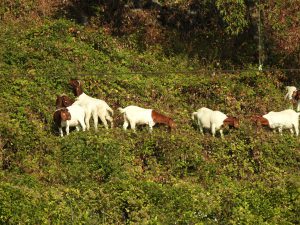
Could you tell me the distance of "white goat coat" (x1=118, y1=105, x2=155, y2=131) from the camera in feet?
65.4

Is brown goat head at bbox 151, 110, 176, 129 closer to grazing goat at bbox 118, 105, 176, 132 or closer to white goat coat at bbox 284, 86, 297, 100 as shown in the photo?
grazing goat at bbox 118, 105, 176, 132

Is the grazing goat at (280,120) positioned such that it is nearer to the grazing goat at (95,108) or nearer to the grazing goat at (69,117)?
the grazing goat at (95,108)

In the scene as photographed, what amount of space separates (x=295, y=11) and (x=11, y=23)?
32.7ft

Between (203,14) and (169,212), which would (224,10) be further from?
(169,212)

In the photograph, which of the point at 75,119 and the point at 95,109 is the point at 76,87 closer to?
the point at 95,109

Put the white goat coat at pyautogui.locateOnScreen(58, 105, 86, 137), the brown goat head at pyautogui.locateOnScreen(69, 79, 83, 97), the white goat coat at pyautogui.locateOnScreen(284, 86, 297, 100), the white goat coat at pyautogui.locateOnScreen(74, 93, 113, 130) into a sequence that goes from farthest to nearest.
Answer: the white goat coat at pyautogui.locateOnScreen(284, 86, 297, 100) → the brown goat head at pyautogui.locateOnScreen(69, 79, 83, 97) → the white goat coat at pyautogui.locateOnScreen(74, 93, 113, 130) → the white goat coat at pyautogui.locateOnScreen(58, 105, 86, 137)

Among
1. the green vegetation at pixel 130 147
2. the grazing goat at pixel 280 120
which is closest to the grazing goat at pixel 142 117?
the green vegetation at pixel 130 147

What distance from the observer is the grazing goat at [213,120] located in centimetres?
2031

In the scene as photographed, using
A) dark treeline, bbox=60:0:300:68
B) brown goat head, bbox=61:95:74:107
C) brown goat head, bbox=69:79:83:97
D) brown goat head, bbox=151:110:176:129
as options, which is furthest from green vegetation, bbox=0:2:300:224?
dark treeline, bbox=60:0:300:68

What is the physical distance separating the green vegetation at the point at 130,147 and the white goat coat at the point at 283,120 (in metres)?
0.36

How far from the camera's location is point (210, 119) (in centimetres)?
2041

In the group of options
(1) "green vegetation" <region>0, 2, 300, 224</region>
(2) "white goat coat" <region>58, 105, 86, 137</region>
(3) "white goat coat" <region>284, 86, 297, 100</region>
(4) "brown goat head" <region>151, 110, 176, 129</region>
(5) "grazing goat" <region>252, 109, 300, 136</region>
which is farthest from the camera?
(3) "white goat coat" <region>284, 86, 297, 100</region>

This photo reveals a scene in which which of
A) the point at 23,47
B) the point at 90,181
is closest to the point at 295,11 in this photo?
the point at 23,47

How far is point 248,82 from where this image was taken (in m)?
24.1
